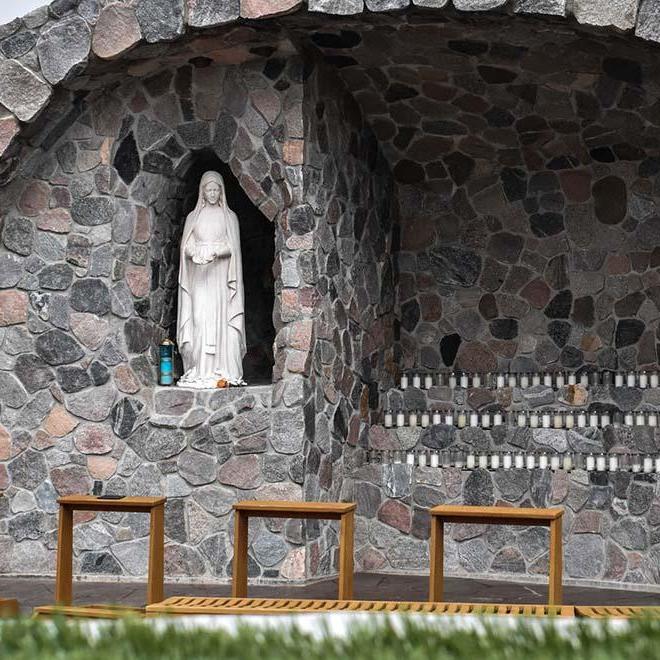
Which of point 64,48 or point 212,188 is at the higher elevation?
point 64,48

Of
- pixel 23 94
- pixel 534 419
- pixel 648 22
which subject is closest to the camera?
pixel 648 22

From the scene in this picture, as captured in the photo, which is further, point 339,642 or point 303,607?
point 303,607

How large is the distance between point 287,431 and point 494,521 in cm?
221

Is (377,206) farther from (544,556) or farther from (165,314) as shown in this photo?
(544,556)

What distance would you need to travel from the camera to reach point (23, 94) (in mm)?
8508

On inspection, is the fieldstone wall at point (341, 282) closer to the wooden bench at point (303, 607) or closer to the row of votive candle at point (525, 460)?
the row of votive candle at point (525, 460)

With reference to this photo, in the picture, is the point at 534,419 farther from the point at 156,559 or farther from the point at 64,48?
the point at 64,48

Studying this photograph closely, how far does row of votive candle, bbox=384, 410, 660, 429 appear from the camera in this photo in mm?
8992

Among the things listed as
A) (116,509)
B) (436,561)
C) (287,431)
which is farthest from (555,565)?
(287,431)

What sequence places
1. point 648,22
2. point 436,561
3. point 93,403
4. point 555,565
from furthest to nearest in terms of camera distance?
point 93,403 → point 648,22 → point 436,561 → point 555,565

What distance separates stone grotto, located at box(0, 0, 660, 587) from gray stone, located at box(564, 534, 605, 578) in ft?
0.06

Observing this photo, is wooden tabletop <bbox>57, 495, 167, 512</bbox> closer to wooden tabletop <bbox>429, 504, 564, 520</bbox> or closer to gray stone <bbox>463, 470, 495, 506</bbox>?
wooden tabletop <bbox>429, 504, 564, 520</bbox>

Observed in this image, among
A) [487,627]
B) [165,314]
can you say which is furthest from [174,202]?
[487,627]

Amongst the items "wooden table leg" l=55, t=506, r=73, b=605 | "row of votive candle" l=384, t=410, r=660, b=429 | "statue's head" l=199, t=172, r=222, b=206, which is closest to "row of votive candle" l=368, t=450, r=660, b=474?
"row of votive candle" l=384, t=410, r=660, b=429
